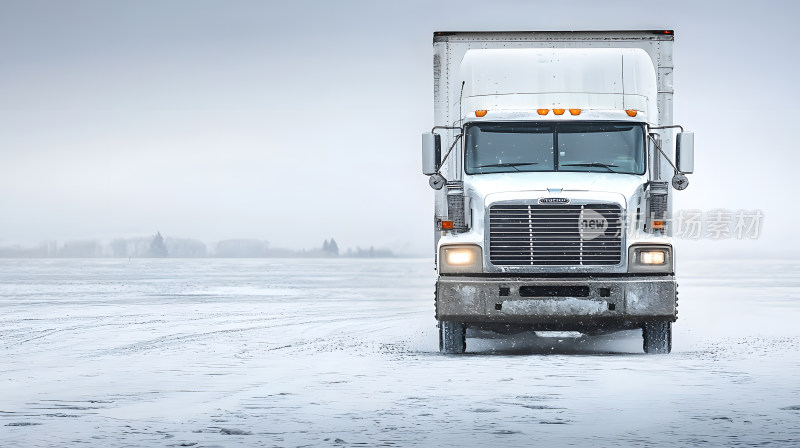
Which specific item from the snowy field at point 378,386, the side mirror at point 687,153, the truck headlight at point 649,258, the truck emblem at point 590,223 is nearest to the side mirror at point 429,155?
the truck emblem at point 590,223

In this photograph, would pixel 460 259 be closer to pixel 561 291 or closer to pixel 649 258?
pixel 561 291

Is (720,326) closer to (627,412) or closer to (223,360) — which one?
(223,360)

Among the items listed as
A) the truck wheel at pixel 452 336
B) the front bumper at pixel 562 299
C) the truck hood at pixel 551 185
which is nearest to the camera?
the front bumper at pixel 562 299

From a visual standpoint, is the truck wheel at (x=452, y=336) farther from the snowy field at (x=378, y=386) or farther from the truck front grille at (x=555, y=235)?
the truck front grille at (x=555, y=235)

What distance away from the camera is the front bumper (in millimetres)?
13648

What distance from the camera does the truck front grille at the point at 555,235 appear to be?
13734mm

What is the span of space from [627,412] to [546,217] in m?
5.28

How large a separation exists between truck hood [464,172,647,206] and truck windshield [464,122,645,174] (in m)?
0.16

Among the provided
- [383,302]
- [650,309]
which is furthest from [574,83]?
[383,302]

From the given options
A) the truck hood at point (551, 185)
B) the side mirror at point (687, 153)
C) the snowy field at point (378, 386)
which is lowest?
the snowy field at point (378, 386)

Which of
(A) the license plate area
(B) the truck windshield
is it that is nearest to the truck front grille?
(A) the license plate area

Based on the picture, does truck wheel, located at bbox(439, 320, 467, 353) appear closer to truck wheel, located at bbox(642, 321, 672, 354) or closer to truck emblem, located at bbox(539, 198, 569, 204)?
truck emblem, located at bbox(539, 198, 569, 204)

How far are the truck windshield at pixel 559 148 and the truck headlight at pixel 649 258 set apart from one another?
129 centimetres

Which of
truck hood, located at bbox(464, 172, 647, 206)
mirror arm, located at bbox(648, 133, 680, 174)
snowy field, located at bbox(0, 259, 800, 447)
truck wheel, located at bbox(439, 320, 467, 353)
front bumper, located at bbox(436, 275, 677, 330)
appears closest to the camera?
snowy field, located at bbox(0, 259, 800, 447)
